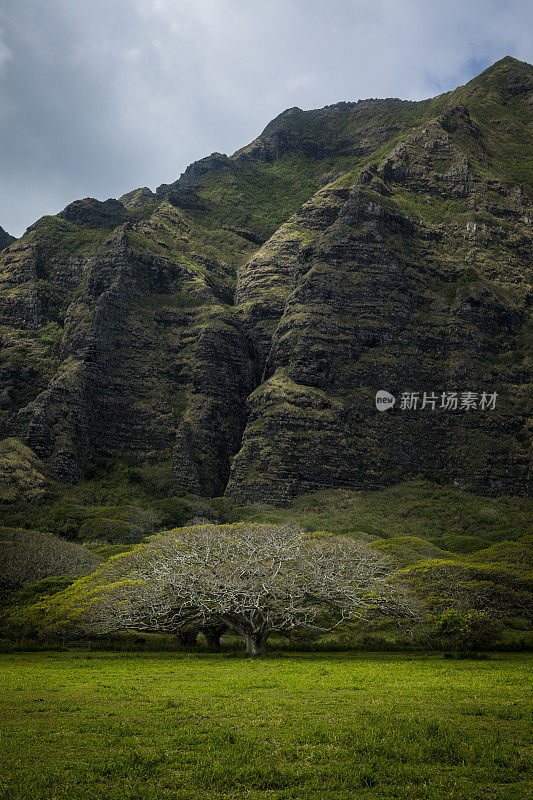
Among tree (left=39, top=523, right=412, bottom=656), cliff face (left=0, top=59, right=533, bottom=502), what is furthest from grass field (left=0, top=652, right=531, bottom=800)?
cliff face (left=0, top=59, right=533, bottom=502)

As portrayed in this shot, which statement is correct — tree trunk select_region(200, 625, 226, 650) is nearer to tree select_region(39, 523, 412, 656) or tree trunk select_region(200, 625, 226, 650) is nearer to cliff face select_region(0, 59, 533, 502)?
tree select_region(39, 523, 412, 656)

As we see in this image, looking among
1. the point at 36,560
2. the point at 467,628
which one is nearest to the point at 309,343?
the point at 36,560

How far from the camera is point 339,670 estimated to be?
83.8 feet

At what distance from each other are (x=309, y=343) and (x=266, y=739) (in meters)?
130

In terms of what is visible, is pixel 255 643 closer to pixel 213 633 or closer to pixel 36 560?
pixel 213 633

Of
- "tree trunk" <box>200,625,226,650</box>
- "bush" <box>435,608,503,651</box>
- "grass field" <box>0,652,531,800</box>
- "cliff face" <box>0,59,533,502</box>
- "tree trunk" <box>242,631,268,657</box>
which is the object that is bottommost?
"tree trunk" <box>200,625,226,650</box>

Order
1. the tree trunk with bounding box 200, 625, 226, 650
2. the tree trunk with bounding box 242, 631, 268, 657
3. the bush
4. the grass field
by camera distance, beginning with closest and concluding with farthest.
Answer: the grass field, the tree trunk with bounding box 242, 631, 268, 657, the bush, the tree trunk with bounding box 200, 625, 226, 650

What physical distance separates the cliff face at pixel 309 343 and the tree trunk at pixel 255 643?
83.6 metres

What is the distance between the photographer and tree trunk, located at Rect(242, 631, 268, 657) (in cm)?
3612

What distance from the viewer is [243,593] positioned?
34312mm

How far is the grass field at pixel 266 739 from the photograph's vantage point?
939 centimetres

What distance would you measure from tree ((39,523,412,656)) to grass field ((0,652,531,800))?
15127 millimetres

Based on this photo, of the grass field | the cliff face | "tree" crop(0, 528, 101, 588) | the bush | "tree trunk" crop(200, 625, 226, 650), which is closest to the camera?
the grass field

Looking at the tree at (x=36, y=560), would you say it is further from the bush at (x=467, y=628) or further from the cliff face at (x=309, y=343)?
the cliff face at (x=309, y=343)
